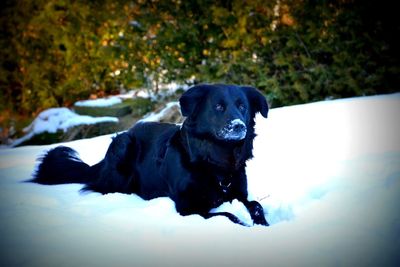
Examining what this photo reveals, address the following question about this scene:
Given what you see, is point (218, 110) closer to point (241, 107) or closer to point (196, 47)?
point (241, 107)

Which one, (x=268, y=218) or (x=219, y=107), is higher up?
(x=219, y=107)

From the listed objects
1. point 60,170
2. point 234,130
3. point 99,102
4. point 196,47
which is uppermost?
point 196,47

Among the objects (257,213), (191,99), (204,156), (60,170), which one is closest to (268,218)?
(257,213)

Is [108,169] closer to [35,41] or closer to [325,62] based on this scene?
[325,62]

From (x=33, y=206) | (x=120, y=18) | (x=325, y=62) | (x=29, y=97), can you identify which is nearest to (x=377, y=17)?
(x=325, y=62)

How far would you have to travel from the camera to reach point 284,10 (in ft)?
18.5

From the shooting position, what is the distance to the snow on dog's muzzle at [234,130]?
2180mm


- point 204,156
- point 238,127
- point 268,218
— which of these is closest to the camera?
point 238,127

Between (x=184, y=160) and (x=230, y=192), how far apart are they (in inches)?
16.3

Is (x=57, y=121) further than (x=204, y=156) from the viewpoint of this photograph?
Yes

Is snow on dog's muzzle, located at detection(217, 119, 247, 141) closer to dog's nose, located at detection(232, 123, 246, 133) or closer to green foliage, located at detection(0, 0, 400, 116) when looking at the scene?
dog's nose, located at detection(232, 123, 246, 133)

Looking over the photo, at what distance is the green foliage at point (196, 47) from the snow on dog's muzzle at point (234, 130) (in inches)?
144

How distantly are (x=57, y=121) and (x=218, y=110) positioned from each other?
5039mm

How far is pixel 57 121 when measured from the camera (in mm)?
6488
